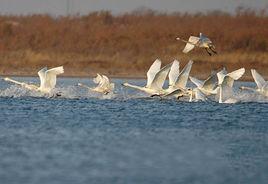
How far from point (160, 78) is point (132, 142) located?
9.27 m

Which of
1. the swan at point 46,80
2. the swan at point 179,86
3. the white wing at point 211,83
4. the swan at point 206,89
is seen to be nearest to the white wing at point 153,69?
the swan at point 179,86

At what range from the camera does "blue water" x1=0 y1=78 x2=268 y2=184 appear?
1736 centimetres

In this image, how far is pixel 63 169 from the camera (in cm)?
1764

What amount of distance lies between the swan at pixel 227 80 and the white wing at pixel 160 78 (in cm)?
145

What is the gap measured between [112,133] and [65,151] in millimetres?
3203

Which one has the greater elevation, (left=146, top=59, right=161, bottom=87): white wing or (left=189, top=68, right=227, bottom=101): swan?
(left=146, top=59, right=161, bottom=87): white wing

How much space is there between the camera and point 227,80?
95.0ft

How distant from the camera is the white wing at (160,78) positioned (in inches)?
1151

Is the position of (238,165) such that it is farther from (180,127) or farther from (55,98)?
(55,98)

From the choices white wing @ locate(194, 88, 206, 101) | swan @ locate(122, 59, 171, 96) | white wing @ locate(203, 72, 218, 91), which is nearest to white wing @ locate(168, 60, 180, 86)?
swan @ locate(122, 59, 171, 96)

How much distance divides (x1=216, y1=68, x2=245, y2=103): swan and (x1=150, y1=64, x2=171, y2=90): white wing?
4.75 feet

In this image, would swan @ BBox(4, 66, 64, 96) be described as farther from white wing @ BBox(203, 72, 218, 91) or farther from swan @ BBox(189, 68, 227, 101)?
white wing @ BBox(203, 72, 218, 91)

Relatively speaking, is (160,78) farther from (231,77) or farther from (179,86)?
(231,77)

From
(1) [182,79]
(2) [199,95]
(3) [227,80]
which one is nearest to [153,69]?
(1) [182,79]
